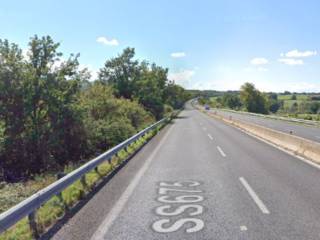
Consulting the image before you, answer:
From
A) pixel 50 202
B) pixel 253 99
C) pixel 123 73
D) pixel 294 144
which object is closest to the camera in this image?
pixel 50 202

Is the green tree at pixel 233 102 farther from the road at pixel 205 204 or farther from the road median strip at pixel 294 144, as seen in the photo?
the road at pixel 205 204

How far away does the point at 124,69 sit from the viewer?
58.3m

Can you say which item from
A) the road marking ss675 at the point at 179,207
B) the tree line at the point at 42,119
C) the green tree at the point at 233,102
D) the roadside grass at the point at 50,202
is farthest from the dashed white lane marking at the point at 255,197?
the green tree at the point at 233,102

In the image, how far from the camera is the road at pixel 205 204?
5371 mm

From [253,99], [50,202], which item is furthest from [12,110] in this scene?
[253,99]

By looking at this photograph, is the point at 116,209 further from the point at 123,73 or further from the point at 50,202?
the point at 123,73

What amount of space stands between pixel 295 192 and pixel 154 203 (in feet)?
10.8

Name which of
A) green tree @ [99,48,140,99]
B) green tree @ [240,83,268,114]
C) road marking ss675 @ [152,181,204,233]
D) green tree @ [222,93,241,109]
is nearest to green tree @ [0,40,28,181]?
road marking ss675 @ [152,181,204,233]

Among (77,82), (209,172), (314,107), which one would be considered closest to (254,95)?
(314,107)

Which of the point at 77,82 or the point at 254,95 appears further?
the point at 254,95

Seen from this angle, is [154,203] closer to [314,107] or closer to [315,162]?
[315,162]

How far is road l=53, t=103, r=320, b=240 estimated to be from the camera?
5.37 metres

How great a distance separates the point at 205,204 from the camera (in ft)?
22.8

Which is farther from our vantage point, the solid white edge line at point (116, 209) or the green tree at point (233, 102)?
the green tree at point (233, 102)
